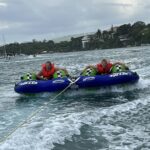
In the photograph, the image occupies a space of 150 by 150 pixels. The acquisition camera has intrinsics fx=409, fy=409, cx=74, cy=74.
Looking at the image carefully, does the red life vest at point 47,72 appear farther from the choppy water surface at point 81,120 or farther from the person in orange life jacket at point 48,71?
the choppy water surface at point 81,120

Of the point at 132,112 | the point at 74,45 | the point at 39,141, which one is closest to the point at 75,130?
the point at 39,141

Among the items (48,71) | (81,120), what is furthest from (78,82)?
(81,120)

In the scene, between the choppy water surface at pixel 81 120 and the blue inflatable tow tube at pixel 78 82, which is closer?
the choppy water surface at pixel 81 120

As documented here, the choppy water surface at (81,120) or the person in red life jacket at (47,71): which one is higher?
the person in red life jacket at (47,71)

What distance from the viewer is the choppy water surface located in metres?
8.35

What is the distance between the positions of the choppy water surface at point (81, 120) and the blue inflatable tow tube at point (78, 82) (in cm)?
30

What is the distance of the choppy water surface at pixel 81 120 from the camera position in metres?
8.35

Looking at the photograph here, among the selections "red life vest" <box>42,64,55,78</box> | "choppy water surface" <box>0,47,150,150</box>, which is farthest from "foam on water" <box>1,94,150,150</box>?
"red life vest" <box>42,64,55,78</box>

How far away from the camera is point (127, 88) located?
655 inches

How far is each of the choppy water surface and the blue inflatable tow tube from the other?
301 mm

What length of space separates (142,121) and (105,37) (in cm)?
12224

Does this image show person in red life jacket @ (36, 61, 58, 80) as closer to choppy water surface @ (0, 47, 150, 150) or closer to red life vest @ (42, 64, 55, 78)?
red life vest @ (42, 64, 55, 78)

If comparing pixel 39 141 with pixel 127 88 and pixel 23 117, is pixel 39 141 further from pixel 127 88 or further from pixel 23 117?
pixel 127 88

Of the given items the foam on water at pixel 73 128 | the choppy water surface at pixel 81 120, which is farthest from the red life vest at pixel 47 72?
the foam on water at pixel 73 128
